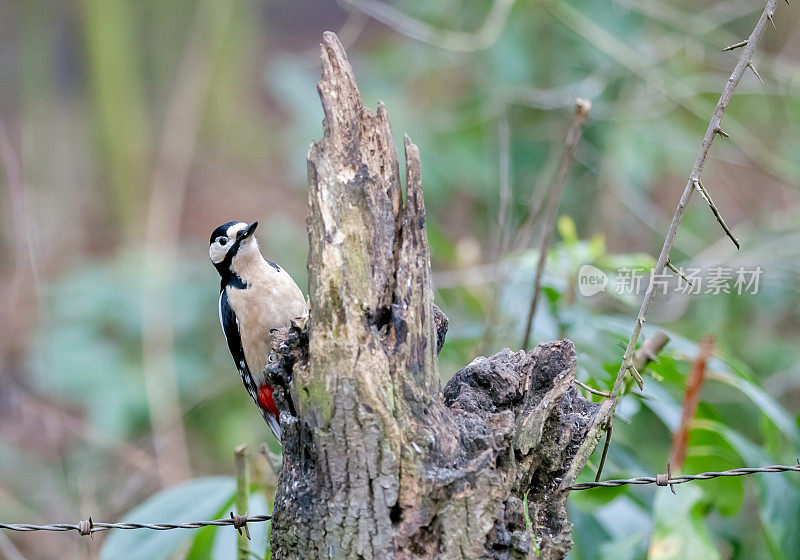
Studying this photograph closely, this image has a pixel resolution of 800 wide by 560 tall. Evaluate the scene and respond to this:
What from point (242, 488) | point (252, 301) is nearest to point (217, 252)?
point (252, 301)

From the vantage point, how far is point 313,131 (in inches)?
259

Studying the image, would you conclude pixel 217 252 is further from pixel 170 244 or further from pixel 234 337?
pixel 170 244

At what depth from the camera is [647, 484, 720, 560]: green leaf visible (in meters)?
2.57

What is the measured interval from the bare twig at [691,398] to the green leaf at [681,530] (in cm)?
17

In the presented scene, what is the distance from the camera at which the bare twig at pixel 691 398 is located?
2.76 meters

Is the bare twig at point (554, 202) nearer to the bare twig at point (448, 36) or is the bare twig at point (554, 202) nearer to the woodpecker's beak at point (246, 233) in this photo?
the woodpecker's beak at point (246, 233)

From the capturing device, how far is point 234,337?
11.1 feet

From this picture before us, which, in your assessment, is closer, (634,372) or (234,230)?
(634,372)

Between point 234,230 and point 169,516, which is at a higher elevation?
point 234,230

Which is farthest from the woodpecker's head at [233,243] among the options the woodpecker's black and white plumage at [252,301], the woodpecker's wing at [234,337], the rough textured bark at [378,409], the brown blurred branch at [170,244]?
the brown blurred branch at [170,244]

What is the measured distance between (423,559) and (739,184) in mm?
7058

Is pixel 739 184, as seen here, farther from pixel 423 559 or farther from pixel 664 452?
pixel 423 559

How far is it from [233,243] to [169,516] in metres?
1.08

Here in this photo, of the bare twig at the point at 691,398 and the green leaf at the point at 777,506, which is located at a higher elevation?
the bare twig at the point at 691,398
